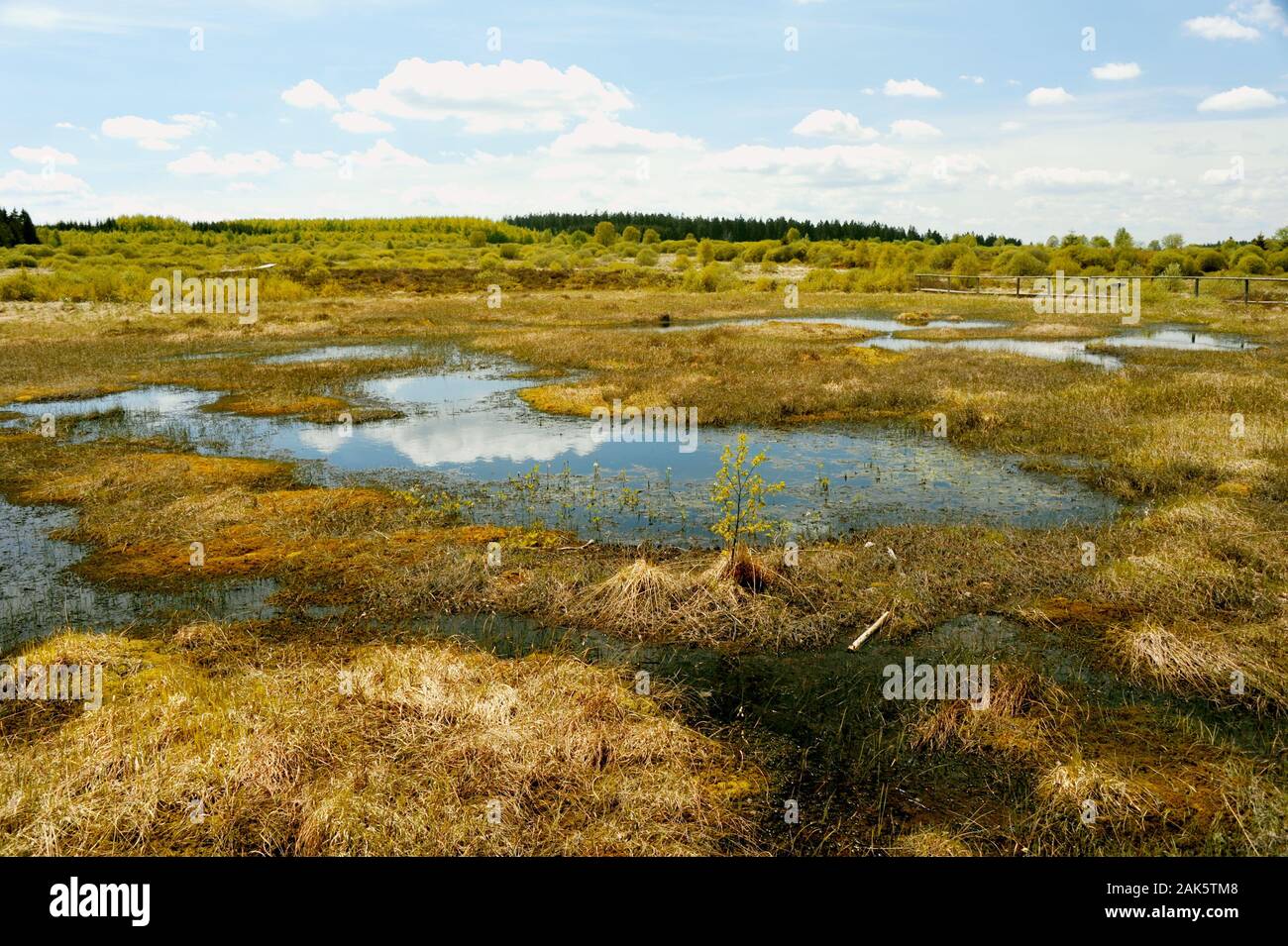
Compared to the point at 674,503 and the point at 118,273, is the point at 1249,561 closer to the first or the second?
the point at 674,503

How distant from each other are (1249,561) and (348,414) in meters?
20.3

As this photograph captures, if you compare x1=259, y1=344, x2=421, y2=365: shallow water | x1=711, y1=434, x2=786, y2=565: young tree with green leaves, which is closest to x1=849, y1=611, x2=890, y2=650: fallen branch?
x1=711, y1=434, x2=786, y2=565: young tree with green leaves

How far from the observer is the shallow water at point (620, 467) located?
13.8 meters

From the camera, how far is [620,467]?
56.6ft

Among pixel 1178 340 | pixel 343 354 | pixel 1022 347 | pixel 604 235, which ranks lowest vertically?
pixel 343 354

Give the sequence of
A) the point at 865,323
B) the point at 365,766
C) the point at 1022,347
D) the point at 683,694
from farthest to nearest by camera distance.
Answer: the point at 865,323, the point at 1022,347, the point at 683,694, the point at 365,766

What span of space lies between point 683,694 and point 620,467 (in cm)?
949

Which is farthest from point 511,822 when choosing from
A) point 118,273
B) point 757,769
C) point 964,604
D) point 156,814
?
point 118,273

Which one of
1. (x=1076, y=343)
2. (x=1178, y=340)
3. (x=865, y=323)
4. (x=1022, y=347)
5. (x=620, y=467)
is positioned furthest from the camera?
(x=865, y=323)

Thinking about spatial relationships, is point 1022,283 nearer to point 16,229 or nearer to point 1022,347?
point 1022,347

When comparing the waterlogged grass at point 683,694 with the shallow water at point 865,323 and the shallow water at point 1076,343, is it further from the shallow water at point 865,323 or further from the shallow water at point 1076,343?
the shallow water at point 865,323

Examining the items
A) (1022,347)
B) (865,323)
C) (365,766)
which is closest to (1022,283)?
(865,323)

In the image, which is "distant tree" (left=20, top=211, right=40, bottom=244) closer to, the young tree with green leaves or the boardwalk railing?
the boardwalk railing

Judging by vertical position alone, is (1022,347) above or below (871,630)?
above
